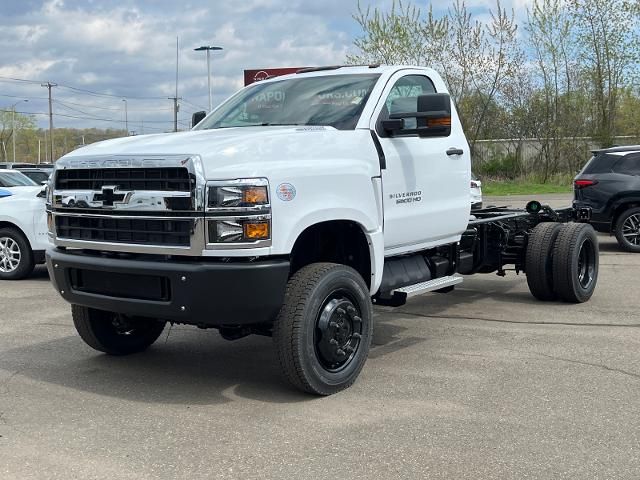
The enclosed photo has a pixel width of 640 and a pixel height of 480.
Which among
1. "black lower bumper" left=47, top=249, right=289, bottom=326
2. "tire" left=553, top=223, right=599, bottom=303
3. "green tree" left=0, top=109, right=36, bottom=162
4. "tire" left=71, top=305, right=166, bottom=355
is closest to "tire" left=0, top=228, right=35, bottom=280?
"tire" left=71, top=305, right=166, bottom=355

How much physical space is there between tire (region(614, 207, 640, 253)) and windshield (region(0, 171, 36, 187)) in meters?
9.79

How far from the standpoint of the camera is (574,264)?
7.88 meters

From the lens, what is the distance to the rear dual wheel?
790cm

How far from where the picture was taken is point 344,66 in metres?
6.43

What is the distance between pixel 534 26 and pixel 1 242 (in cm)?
2863

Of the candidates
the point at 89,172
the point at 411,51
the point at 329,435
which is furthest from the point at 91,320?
the point at 411,51

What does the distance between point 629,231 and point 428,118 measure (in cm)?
832

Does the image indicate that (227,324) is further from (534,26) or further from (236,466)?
(534,26)

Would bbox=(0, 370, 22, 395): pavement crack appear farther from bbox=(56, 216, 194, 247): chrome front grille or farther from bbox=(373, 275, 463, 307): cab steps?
bbox=(373, 275, 463, 307): cab steps

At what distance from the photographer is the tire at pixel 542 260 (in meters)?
8.00

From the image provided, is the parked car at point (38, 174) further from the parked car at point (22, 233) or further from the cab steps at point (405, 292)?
the cab steps at point (405, 292)

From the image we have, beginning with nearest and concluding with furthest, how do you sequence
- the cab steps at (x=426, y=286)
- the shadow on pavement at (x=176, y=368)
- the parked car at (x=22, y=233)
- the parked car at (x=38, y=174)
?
1. the shadow on pavement at (x=176, y=368)
2. the cab steps at (x=426, y=286)
3. the parked car at (x=22, y=233)
4. the parked car at (x=38, y=174)

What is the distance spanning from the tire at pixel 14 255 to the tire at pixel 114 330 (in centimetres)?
473

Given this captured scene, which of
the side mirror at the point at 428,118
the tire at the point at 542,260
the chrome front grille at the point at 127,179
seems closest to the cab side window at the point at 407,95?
the side mirror at the point at 428,118
